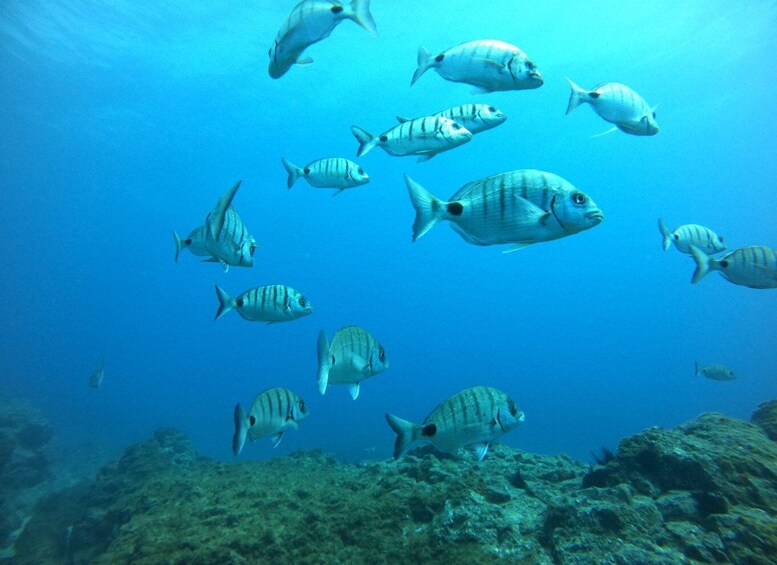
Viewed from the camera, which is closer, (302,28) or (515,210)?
(515,210)

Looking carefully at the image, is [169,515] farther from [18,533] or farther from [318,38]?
[18,533]

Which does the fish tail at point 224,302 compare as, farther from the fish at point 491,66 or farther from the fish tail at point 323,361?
the fish at point 491,66

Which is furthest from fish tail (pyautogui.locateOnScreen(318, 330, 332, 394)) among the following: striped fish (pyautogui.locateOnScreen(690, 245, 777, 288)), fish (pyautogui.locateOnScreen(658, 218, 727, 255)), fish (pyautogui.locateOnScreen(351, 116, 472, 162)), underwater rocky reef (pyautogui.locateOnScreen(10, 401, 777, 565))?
fish (pyautogui.locateOnScreen(658, 218, 727, 255))

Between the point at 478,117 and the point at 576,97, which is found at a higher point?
A: the point at 576,97

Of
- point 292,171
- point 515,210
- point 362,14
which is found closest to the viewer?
point 515,210

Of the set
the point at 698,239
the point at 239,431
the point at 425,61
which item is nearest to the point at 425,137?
the point at 425,61

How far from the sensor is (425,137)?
4.12m

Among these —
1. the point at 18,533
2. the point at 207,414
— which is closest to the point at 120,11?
the point at 18,533

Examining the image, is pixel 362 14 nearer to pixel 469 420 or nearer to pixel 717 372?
pixel 469 420

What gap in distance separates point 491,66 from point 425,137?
893 mm

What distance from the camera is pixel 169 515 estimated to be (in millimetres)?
5148

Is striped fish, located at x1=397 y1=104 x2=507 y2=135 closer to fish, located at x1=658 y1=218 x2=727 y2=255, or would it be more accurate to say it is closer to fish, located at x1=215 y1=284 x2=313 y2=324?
fish, located at x1=215 y1=284 x2=313 y2=324

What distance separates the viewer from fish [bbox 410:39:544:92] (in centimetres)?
382

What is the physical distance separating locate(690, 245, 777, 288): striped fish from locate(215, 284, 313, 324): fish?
4833 millimetres
